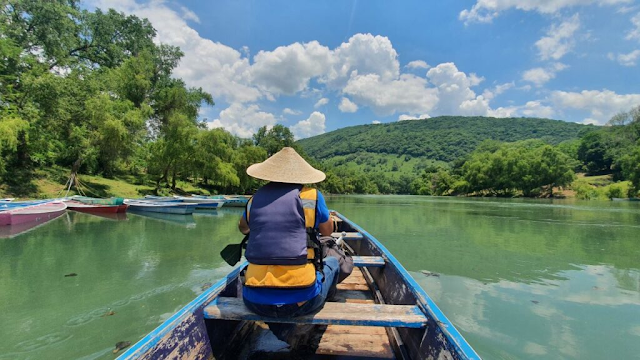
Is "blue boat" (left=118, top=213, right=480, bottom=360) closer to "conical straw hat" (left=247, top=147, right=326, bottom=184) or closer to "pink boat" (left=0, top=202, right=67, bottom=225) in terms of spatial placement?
"conical straw hat" (left=247, top=147, right=326, bottom=184)

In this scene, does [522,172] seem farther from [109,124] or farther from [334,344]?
[334,344]

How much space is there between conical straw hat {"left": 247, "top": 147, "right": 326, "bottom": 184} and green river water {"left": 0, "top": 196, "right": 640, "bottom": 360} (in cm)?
326

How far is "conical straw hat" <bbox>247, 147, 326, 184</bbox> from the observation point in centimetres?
266

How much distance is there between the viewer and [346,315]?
2.60 m

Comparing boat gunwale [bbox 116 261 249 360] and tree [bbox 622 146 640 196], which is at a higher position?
tree [bbox 622 146 640 196]

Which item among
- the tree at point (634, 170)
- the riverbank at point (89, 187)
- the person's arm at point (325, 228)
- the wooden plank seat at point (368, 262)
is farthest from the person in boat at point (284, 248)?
the tree at point (634, 170)

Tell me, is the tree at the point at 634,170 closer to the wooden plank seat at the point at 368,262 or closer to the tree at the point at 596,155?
the tree at the point at 596,155

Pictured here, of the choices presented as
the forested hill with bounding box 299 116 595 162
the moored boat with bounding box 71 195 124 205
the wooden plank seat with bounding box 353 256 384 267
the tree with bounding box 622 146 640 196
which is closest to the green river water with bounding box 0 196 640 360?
the wooden plank seat with bounding box 353 256 384 267

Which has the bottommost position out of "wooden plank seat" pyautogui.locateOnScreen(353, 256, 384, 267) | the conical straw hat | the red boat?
the red boat

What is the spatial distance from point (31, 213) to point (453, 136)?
179m

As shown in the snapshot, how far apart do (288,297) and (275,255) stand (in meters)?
0.35

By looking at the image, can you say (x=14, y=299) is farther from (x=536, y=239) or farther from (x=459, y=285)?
(x=536, y=239)

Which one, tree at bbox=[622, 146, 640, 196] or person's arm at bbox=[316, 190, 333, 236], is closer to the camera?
person's arm at bbox=[316, 190, 333, 236]

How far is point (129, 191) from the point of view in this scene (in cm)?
2820
